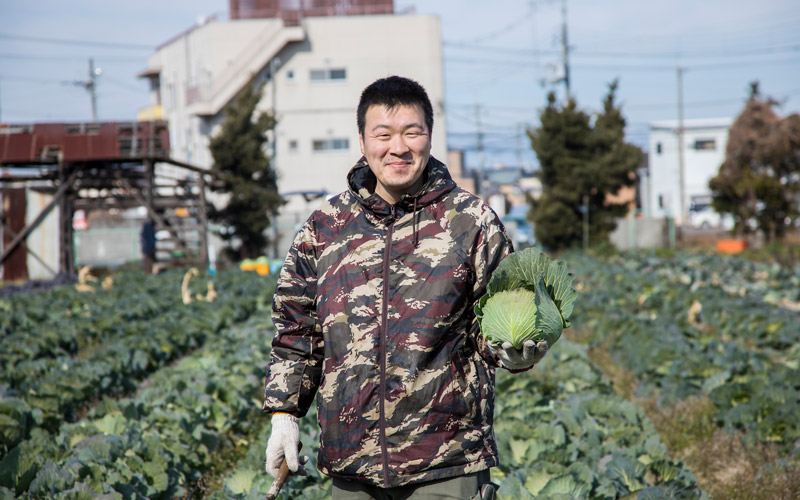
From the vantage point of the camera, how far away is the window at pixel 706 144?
52.2 meters

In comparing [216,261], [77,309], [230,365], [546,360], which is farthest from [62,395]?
[216,261]

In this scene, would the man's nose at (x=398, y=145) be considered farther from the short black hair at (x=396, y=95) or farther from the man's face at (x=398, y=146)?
the short black hair at (x=396, y=95)

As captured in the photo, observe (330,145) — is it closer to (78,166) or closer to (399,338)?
(78,166)

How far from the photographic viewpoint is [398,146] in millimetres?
2773

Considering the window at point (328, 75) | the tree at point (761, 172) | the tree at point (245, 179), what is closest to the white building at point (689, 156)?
the window at point (328, 75)

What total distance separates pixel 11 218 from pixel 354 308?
24090mm

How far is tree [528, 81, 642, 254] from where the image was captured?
2806 centimetres

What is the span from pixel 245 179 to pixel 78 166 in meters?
7.50

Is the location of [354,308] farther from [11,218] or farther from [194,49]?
[194,49]

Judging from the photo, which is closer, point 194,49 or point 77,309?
point 77,309

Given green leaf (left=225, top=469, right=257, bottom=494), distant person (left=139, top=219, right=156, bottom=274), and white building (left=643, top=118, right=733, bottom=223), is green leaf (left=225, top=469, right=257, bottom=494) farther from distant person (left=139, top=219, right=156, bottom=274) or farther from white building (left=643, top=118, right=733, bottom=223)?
white building (left=643, top=118, right=733, bottom=223)

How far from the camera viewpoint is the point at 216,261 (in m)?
28.4

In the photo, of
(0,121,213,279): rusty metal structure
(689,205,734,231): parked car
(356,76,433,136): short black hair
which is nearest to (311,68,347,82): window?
(0,121,213,279): rusty metal structure

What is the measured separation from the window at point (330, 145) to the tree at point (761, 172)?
18158 mm
